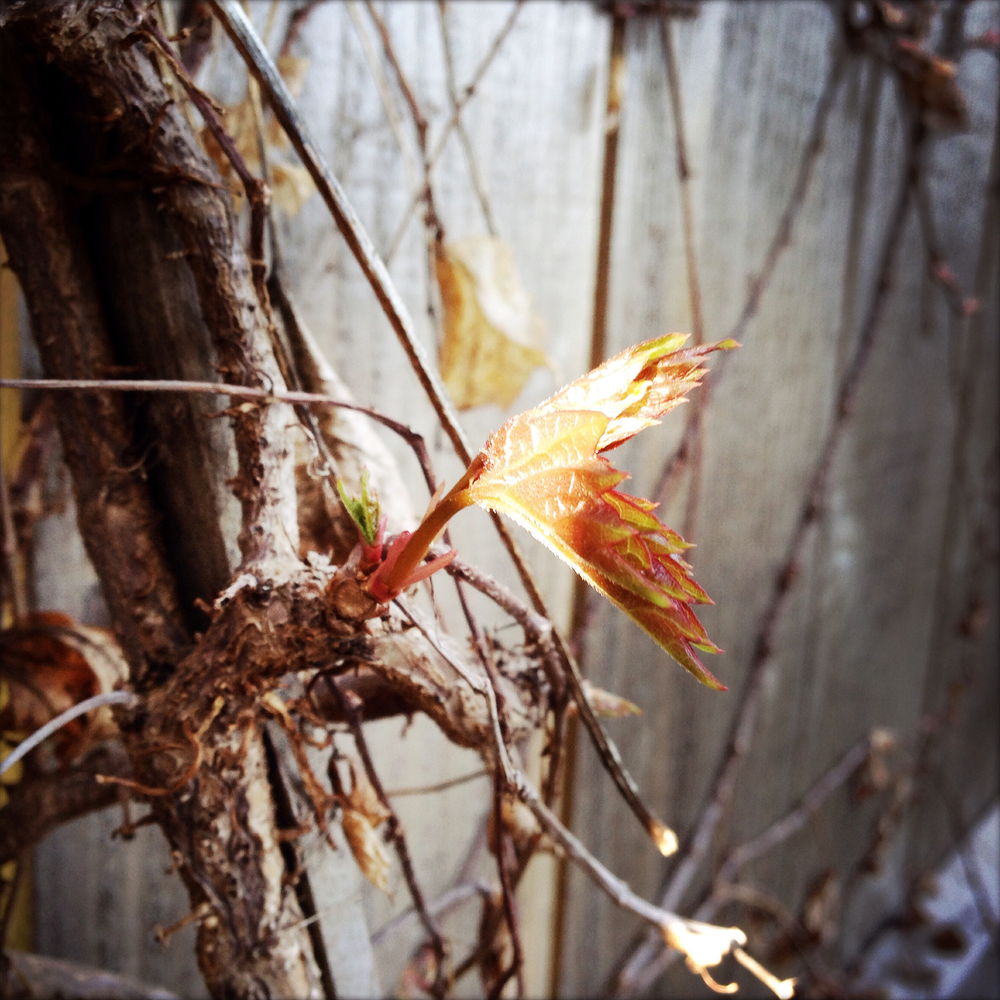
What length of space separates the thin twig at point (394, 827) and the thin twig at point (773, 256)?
0.42 m

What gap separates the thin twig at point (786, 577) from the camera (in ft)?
2.99

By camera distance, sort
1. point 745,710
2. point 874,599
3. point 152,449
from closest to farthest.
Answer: point 152,449 < point 745,710 < point 874,599

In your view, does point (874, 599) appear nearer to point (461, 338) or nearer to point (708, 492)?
point (708, 492)

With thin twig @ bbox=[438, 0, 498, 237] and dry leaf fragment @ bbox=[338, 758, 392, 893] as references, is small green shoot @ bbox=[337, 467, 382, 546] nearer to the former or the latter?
dry leaf fragment @ bbox=[338, 758, 392, 893]

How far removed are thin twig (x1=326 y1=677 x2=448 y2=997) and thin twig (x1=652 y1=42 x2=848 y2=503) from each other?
1.38 ft

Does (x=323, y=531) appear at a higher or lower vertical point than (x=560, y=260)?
lower

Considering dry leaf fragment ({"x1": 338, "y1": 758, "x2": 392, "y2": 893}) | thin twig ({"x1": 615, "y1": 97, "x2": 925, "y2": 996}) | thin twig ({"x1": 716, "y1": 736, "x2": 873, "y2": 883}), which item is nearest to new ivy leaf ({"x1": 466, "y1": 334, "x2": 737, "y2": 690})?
dry leaf fragment ({"x1": 338, "y1": 758, "x2": 392, "y2": 893})

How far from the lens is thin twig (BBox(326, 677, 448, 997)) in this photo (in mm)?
401

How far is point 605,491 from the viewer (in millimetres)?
218

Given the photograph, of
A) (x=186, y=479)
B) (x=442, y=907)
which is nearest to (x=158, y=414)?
(x=186, y=479)

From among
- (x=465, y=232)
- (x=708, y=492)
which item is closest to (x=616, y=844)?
(x=708, y=492)

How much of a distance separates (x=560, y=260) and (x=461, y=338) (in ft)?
0.63

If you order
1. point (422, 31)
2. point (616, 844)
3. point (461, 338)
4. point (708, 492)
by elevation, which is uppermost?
point (422, 31)

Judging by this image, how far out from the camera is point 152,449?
0.39 metres
